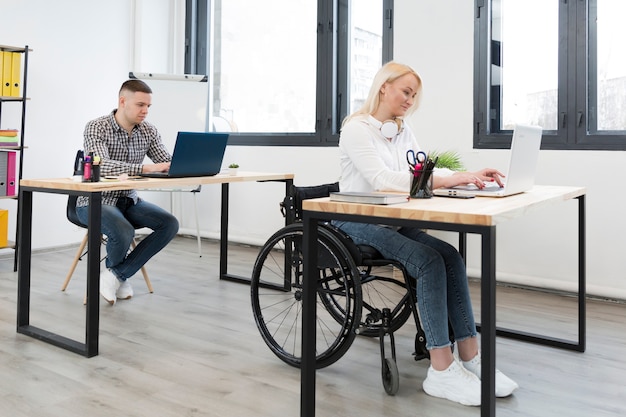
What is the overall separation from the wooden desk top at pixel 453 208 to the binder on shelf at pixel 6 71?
2891mm

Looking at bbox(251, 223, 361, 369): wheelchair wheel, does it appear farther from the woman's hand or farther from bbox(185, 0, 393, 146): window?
bbox(185, 0, 393, 146): window

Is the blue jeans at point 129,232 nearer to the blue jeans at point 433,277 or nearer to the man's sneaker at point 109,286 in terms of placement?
the man's sneaker at point 109,286

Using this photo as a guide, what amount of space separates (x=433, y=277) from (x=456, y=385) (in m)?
0.35

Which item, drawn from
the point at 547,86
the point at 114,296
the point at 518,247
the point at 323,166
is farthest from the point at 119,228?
the point at 547,86

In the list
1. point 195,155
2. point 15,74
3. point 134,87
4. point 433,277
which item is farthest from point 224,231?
point 433,277

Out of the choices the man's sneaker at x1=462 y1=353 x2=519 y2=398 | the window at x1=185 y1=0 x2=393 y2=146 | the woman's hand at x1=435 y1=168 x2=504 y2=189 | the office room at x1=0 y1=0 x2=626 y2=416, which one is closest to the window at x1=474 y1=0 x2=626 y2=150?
the office room at x1=0 y1=0 x2=626 y2=416

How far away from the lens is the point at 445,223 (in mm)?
1417

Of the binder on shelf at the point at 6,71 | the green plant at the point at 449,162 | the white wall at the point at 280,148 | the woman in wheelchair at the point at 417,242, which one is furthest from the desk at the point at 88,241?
→ the white wall at the point at 280,148

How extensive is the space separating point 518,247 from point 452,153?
69cm

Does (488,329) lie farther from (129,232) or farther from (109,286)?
(109,286)

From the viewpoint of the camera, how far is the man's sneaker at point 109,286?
9.62 ft

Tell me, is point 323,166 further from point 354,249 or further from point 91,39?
point 354,249

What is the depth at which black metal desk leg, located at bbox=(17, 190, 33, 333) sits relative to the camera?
2439mm

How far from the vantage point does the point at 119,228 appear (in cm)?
286
